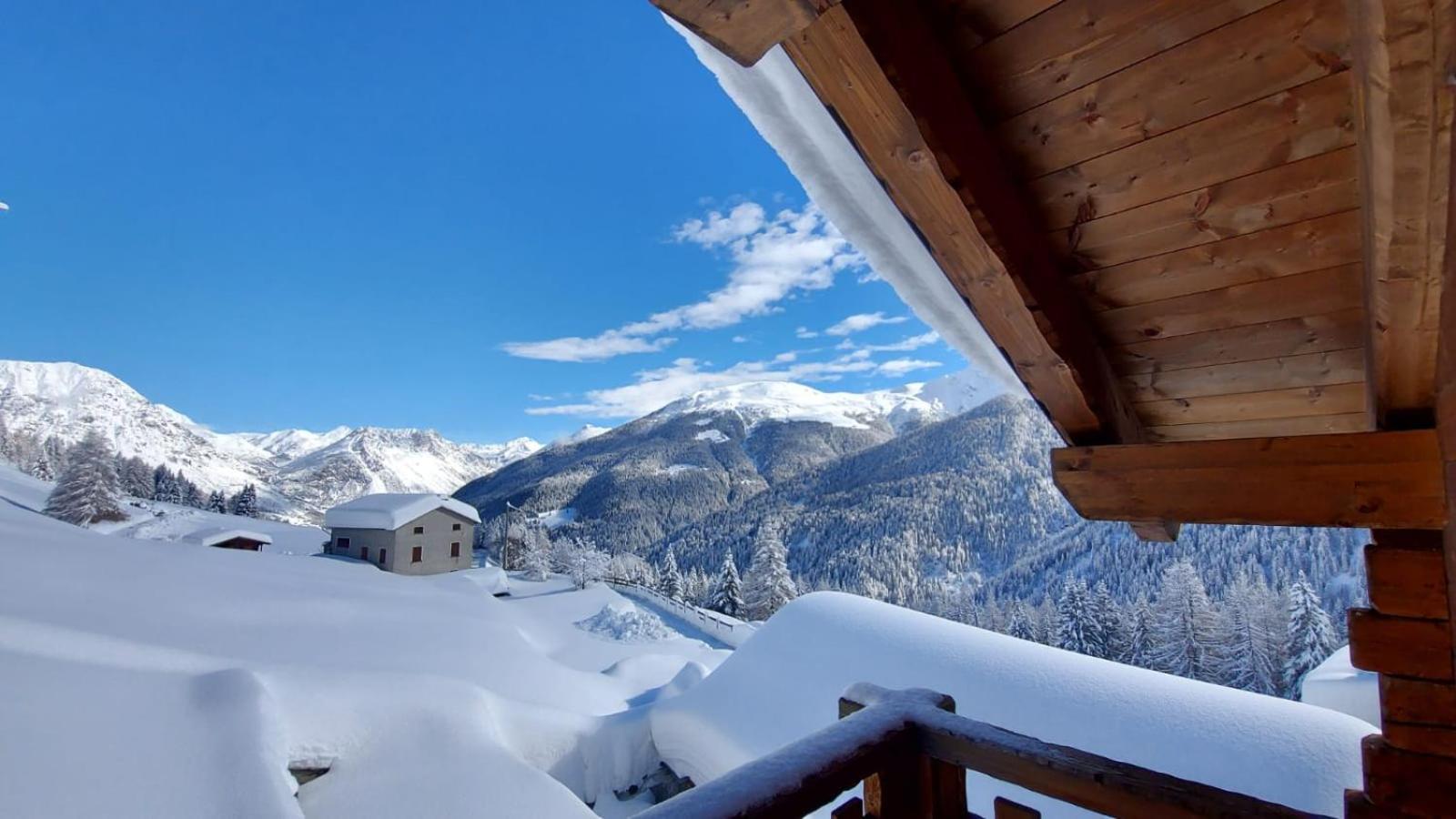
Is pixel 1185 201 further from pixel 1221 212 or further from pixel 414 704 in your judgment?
pixel 414 704

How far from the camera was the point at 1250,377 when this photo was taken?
209 cm

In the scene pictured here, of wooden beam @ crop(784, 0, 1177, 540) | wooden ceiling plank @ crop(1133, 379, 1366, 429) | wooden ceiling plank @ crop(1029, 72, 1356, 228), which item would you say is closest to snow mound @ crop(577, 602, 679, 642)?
wooden ceiling plank @ crop(1133, 379, 1366, 429)

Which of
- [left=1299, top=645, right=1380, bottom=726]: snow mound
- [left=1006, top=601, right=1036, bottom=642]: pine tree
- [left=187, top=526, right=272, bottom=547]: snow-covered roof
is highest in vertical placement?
[left=187, top=526, right=272, bottom=547]: snow-covered roof

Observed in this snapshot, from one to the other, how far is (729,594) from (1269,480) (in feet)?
91.7

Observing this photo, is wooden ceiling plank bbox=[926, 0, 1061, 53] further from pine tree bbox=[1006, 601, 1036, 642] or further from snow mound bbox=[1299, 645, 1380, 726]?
pine tree bbox=[1006, 601, 1036, 642]

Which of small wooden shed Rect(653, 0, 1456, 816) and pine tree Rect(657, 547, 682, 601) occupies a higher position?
small wooden shed Rect(653, 0, 1456, 816)

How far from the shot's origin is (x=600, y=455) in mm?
96625

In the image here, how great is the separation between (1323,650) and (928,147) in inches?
1102

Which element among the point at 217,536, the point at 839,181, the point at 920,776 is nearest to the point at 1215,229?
the point at 839,181

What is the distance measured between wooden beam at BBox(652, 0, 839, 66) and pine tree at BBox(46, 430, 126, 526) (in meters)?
31.7

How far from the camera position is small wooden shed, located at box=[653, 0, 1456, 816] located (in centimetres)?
116

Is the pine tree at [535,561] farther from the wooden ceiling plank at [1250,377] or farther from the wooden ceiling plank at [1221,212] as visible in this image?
the wooden ceiling plank at [1221,212]

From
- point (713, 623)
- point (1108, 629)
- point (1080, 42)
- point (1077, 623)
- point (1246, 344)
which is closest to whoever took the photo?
point (1080, 42)

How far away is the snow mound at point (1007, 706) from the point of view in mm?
3867
